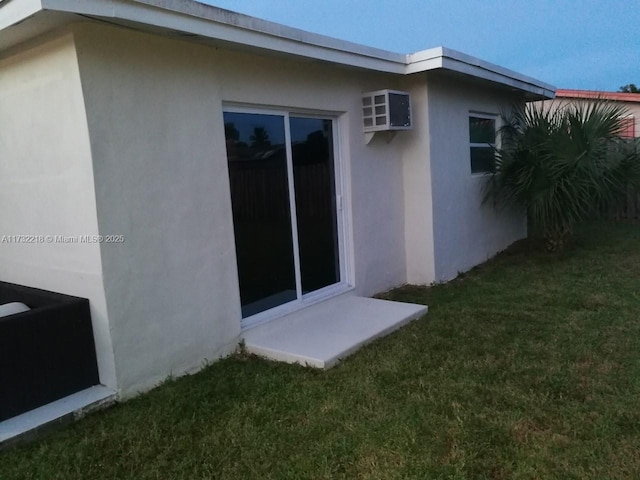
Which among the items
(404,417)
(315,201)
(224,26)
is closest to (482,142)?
(315,201)

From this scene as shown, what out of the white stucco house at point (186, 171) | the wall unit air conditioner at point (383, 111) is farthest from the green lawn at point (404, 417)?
the wall unit air conditioner at point (383, 111)

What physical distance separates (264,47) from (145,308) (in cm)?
238

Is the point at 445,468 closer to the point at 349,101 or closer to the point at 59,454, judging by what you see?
the point at 59,454

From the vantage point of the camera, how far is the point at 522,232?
9.79m

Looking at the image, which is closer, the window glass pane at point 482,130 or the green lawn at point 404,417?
the green lawn at point 404,417

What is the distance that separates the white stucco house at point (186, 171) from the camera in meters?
3.60

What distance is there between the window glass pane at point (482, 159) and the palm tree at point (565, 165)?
20 centimetres

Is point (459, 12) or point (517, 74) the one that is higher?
point (459, 12)

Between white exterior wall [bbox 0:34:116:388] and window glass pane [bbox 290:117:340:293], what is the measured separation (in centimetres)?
221

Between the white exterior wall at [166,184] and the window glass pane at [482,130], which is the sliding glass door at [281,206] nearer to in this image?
the white exterior wall at [166,184]

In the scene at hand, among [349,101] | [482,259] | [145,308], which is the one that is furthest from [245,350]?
[482,259]

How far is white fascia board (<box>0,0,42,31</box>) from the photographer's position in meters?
3.01

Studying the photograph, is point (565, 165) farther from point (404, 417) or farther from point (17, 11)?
point (17, 11)

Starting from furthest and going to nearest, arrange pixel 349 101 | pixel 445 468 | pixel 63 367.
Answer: pixel 349 101, pixel 63 367, pixel 445 468
